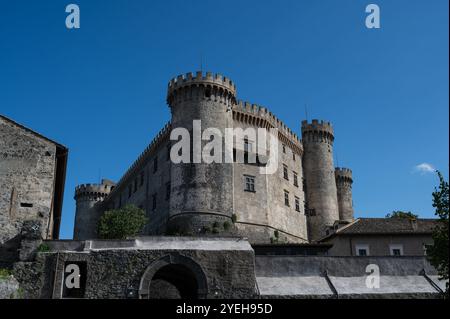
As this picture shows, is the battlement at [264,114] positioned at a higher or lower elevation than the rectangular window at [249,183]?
higher

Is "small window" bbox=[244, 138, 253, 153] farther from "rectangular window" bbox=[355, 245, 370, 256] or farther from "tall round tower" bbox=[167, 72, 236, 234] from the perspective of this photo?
"rectangular window" bbox=[355, 245, 370, 256]

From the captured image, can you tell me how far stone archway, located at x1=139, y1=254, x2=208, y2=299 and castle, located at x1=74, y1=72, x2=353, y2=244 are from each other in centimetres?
1078

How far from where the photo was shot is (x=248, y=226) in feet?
153

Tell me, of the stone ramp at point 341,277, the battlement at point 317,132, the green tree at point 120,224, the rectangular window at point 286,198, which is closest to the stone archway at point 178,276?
the stone ramp at point 341,277

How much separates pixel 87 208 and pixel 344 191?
110 feet

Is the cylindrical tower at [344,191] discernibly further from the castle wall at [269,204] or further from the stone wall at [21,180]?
the stone wall at [21,180]

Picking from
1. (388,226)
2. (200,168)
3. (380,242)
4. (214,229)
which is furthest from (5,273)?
(388,226)

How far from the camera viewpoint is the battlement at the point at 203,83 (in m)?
47.5

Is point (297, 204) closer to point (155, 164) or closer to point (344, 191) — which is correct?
point (344, 191)

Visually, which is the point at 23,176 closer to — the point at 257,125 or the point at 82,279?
the point at 82,279

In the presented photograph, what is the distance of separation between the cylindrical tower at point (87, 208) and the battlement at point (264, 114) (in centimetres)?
2860

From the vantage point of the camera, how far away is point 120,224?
40.1 m

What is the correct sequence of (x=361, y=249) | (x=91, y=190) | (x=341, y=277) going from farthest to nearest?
(x=91, y=190), (x=361, y=249), (x=341, y=277)

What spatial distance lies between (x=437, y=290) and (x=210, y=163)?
70.4ft
